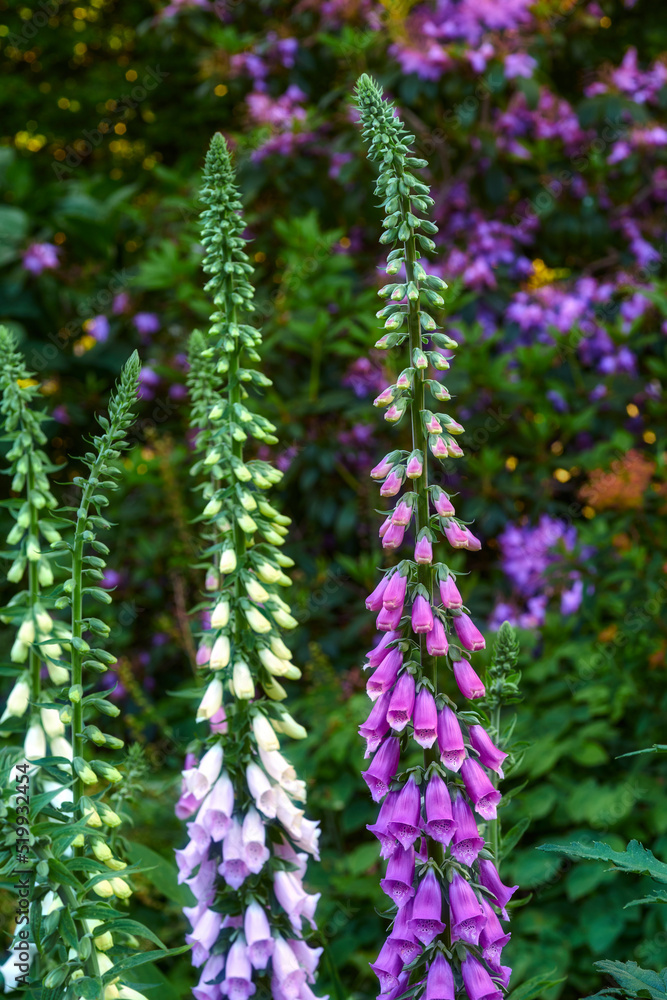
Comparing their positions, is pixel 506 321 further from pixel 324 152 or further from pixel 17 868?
pixel 17 868

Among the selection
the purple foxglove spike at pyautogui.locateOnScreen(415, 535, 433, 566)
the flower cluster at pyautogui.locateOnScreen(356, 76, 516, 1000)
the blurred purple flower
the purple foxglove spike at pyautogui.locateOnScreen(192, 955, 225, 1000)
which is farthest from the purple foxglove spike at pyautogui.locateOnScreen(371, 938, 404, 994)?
the blurred purple flower

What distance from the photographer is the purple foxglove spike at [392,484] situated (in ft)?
4.65

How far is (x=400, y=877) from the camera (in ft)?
4.58

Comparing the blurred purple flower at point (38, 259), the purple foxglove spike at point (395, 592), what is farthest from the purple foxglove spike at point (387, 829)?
the blurred purple flower at point (38, 259)

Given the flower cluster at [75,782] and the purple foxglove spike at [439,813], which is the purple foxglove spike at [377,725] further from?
the flower cluster at [75,782]

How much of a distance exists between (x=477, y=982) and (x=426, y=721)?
40 centimetres

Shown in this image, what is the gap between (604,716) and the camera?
365 cm

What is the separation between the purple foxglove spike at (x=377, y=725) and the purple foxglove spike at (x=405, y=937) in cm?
25

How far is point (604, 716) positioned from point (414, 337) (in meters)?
2.66

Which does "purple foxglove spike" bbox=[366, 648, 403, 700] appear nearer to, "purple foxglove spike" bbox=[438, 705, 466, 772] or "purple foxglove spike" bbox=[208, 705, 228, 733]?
"purple foxglove spike" bbox=[438, 705, 466, 772]

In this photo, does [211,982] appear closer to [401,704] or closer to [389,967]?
[389,967]

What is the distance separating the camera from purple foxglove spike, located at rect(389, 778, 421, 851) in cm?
138

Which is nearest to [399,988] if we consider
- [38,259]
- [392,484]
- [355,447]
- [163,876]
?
[392,484]

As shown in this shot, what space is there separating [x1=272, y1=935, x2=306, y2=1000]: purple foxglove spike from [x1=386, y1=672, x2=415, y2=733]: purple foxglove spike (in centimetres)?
53
